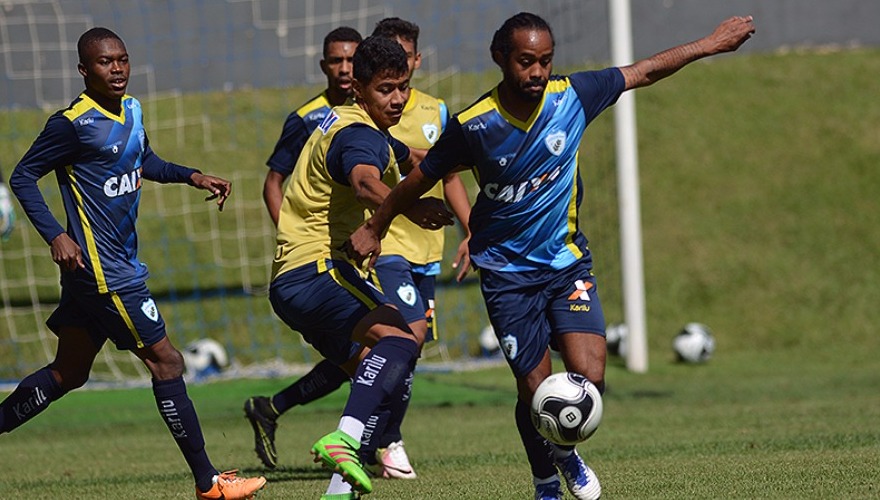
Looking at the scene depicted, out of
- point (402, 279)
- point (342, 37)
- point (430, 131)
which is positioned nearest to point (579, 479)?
point (402, 279)

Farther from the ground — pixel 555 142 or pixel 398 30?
pixel 398 30

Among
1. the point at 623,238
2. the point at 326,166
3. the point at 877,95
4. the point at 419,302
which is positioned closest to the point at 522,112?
the point at 326,166

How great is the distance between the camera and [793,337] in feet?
47.3

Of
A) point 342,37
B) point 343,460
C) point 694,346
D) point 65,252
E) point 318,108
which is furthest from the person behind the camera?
point 694,346

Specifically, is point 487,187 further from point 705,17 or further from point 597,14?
point 705,17

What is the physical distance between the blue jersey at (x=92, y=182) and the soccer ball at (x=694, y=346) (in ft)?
27.5

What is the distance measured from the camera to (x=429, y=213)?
534cm

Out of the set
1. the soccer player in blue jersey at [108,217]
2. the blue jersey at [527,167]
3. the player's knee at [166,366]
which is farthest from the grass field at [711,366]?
the blue jersey at [527,167]

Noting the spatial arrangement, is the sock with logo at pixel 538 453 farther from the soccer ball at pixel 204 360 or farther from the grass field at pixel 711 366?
the soccer ball at pixel 204 360

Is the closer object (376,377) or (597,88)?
(376,377)

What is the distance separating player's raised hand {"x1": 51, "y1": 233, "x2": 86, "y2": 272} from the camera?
568 centimetres

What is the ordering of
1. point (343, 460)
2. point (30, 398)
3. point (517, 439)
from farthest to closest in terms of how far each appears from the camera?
point (517, 439), point (30, 398), point (343, 460)

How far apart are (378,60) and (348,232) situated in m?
0.84

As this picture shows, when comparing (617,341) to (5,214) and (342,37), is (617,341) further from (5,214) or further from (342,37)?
(342,37)
